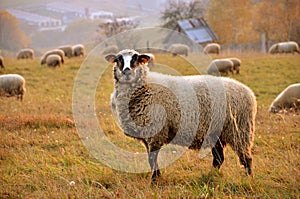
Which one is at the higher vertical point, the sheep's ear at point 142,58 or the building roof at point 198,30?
the sheep's ear at point 142,58

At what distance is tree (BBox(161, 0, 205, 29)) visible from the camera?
3584cm

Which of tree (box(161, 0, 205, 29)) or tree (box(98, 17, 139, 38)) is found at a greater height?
tree (box(161, 0, 205, 29))

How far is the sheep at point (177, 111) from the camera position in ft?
12.4

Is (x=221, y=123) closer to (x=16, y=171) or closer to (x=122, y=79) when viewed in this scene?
(x=122, y=79)

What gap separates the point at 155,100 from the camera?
12.7 ft

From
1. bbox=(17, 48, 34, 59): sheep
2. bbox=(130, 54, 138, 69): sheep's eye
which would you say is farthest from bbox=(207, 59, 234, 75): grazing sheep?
bbox=(17, 48, 34, 59): sheep

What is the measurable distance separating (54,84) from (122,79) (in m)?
9.43

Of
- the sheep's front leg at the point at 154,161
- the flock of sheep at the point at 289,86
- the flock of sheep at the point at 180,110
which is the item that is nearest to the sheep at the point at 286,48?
the flock of sheep at the point at 289,86

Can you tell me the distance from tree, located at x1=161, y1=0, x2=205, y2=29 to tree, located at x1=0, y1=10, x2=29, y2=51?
17.7 metres

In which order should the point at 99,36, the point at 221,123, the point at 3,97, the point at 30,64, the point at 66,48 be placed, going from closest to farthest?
the point at 221,123 → the point at 3,97 → the point at 30,64 → the point at 66,48 → the point at 99,36

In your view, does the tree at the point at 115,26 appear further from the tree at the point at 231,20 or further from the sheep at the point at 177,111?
the sheep at the point at 177,111

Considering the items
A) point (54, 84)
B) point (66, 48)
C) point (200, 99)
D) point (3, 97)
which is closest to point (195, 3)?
point (66, 48)

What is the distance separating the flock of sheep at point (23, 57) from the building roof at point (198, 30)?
40.2 feet

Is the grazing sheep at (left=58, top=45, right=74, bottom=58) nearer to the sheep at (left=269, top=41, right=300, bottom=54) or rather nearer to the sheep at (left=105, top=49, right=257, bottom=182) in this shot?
the sheep at (left=269, top=41, right=300, bottom=54)
